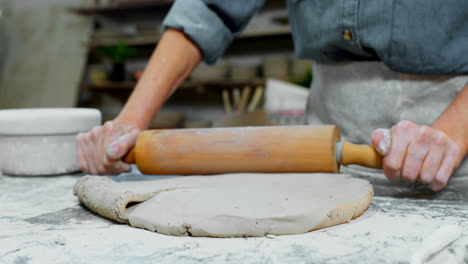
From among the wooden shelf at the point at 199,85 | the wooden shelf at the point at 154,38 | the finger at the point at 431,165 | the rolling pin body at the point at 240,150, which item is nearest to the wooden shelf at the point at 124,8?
the wooden shelf at the point at 154,38

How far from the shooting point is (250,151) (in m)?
0.78

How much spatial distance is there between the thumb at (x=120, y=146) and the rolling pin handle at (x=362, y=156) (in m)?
0.47

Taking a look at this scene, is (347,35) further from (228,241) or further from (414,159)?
(228,241)

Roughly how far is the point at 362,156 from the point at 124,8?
417 centimetres

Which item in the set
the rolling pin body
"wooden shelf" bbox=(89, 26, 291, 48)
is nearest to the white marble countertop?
the rolling pin body

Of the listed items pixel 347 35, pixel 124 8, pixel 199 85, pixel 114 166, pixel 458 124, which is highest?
pixel 124 8

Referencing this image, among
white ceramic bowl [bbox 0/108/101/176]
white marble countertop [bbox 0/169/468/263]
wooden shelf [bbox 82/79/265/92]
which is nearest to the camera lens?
white marble countertop [bbox 0/169/468/263]

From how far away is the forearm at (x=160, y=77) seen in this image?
3.23 ft

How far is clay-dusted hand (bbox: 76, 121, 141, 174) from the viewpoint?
879 millimetres

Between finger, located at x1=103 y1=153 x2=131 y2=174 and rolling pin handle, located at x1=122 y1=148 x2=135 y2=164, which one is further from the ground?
rolling pin handle, located at x1=122 y1=148 x2=135 y2=164

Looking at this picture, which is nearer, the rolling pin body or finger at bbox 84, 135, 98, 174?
the rolling pin body

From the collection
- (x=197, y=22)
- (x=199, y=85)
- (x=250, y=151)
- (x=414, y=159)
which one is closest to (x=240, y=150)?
(x=250, y=151)

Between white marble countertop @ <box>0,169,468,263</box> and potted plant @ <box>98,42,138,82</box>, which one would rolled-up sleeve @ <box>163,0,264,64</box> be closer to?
white marble countertop @ <box>0,169,468,263</box>

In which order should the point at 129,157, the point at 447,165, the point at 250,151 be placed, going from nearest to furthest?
the point at 447,165, the point at 250,151, the point at 129,157
